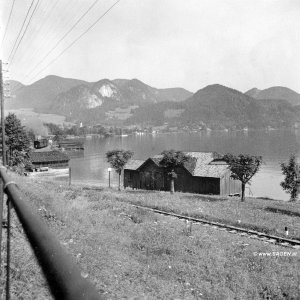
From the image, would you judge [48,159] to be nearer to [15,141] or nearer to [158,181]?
[15,141]

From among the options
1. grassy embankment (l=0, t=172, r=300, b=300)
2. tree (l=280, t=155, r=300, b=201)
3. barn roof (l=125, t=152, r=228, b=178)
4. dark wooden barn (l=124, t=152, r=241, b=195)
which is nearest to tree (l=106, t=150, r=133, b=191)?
dark wooden barn (l=124, t=152, r=241, b=195)

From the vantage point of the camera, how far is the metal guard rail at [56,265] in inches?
39.8

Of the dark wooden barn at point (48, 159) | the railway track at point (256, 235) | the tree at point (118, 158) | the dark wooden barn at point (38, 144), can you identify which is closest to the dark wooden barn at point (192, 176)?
the tree at point (118, 158)

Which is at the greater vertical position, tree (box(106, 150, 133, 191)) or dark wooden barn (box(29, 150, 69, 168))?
tree (box(106, 150, 133, 191))

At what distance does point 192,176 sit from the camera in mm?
58688

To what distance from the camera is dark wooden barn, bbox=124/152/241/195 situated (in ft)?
187

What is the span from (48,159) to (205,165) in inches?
1996

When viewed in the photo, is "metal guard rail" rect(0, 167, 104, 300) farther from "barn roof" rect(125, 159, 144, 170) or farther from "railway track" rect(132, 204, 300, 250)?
"barn roof" rect(125, 159, 144, 170)

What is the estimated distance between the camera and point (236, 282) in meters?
14.4

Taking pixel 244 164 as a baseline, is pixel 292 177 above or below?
below

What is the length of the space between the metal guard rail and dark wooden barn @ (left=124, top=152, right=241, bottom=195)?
5566 cm

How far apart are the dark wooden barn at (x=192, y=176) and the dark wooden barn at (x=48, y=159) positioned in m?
35.0

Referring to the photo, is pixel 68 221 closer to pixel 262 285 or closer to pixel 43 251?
pixel 262 285

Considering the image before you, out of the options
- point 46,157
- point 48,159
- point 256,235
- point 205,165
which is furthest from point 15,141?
point 256,235
